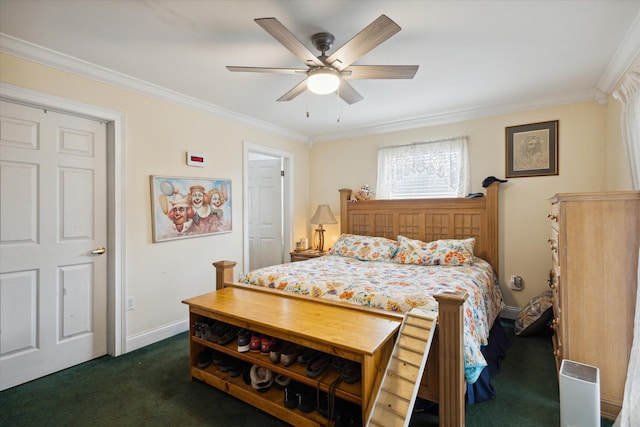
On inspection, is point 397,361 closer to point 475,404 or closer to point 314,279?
point 475,404

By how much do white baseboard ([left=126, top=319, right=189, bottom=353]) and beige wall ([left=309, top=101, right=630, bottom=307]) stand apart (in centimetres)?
346

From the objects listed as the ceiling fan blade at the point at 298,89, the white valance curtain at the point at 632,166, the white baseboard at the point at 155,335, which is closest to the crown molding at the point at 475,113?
the white valance curtain at the point at 632,166

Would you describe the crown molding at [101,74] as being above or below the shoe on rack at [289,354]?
above

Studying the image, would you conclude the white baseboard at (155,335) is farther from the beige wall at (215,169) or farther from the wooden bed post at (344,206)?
the wooden bed post at (344,206)

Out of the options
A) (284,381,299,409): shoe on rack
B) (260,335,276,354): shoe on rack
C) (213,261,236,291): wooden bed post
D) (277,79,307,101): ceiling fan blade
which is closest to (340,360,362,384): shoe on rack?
(284,381,299,409): shoe on rack

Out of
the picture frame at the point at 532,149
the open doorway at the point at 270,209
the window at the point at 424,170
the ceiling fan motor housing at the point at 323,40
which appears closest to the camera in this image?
the ceiling fan motor housing at the point at 323,40

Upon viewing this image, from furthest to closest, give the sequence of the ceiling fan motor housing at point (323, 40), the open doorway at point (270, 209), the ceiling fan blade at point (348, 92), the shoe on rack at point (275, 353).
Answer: the open doorway at point (270, 209) → the ceiling fan blade at point (348, 92) → the ceiling fan motor housing at point (323, 40) → the shoe on rack at point (275, 353)

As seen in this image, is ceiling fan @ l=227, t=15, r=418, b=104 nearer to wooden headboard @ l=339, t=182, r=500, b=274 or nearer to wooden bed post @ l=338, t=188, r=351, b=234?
wooden headboard @ l=339, t=182, r=500, b=274

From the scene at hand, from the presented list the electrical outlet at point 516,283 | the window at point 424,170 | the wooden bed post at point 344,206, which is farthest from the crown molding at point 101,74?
the electrical outlet at point 516,283

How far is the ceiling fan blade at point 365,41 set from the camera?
4.98 feet

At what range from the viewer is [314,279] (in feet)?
8.17

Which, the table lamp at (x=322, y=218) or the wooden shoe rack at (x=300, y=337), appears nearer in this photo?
the wooden shoe rack at (x=300, y=337)

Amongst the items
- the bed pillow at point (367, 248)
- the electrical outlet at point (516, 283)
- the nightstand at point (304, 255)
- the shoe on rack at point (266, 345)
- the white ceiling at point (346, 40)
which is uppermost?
the white ceiling at point (346, 40)

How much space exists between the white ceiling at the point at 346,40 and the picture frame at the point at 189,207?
863 mm
